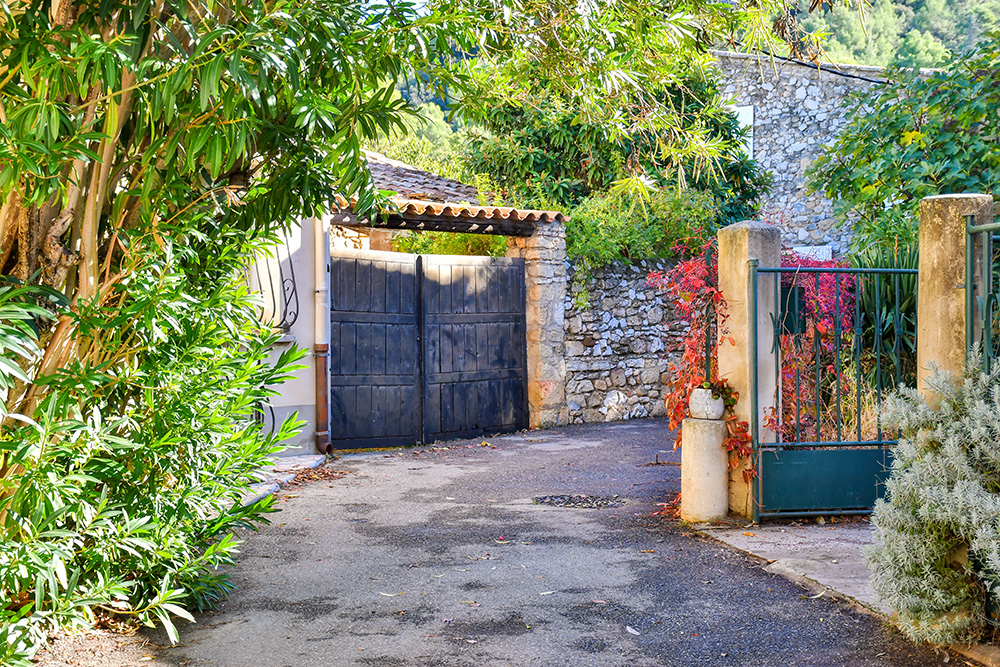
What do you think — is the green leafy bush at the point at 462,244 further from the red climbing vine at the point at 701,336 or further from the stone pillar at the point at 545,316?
the red climbing vine at the point at 701,336

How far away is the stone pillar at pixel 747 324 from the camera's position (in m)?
5.21

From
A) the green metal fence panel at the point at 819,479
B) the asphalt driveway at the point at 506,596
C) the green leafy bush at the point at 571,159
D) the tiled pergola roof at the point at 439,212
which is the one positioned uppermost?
the green leafy bush at the point at 571,159

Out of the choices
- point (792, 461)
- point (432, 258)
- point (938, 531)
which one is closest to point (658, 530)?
point (792, 461)

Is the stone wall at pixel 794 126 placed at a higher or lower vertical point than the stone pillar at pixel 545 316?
higher

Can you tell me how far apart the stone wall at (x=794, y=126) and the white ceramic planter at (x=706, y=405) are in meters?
12.7

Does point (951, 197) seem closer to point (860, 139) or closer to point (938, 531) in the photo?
point (938, 531)

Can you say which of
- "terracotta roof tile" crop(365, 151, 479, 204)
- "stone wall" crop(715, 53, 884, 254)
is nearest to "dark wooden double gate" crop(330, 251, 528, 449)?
"terracotta roof tile" crop(365, 151, 479, 204)

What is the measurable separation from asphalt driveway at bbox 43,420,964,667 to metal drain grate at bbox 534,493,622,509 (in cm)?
4

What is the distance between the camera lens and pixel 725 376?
17.5 ft

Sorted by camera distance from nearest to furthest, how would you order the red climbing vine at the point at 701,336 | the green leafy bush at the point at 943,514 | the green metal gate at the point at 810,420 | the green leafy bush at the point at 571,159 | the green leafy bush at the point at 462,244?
the green leafy bush at the point at 943,514, the green metal gate at the point at 810,420, the red climbing vine at the point at 701,336, the green leafy bush at the point at 462,244, the green leafy bush at the point at 571,159

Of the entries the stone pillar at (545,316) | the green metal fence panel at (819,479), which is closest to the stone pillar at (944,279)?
the green metal fence panel at (819,479)

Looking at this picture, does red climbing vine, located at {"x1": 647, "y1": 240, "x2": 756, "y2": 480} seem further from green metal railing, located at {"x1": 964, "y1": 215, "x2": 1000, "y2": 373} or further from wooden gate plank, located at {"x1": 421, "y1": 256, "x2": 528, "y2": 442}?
Answer: wooden gate plank, located at {"x1": 421, "y1": 256, "x2": 528, "y2": 442}

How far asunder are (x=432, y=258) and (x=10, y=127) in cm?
724

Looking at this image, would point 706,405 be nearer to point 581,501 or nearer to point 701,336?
point 701,336
